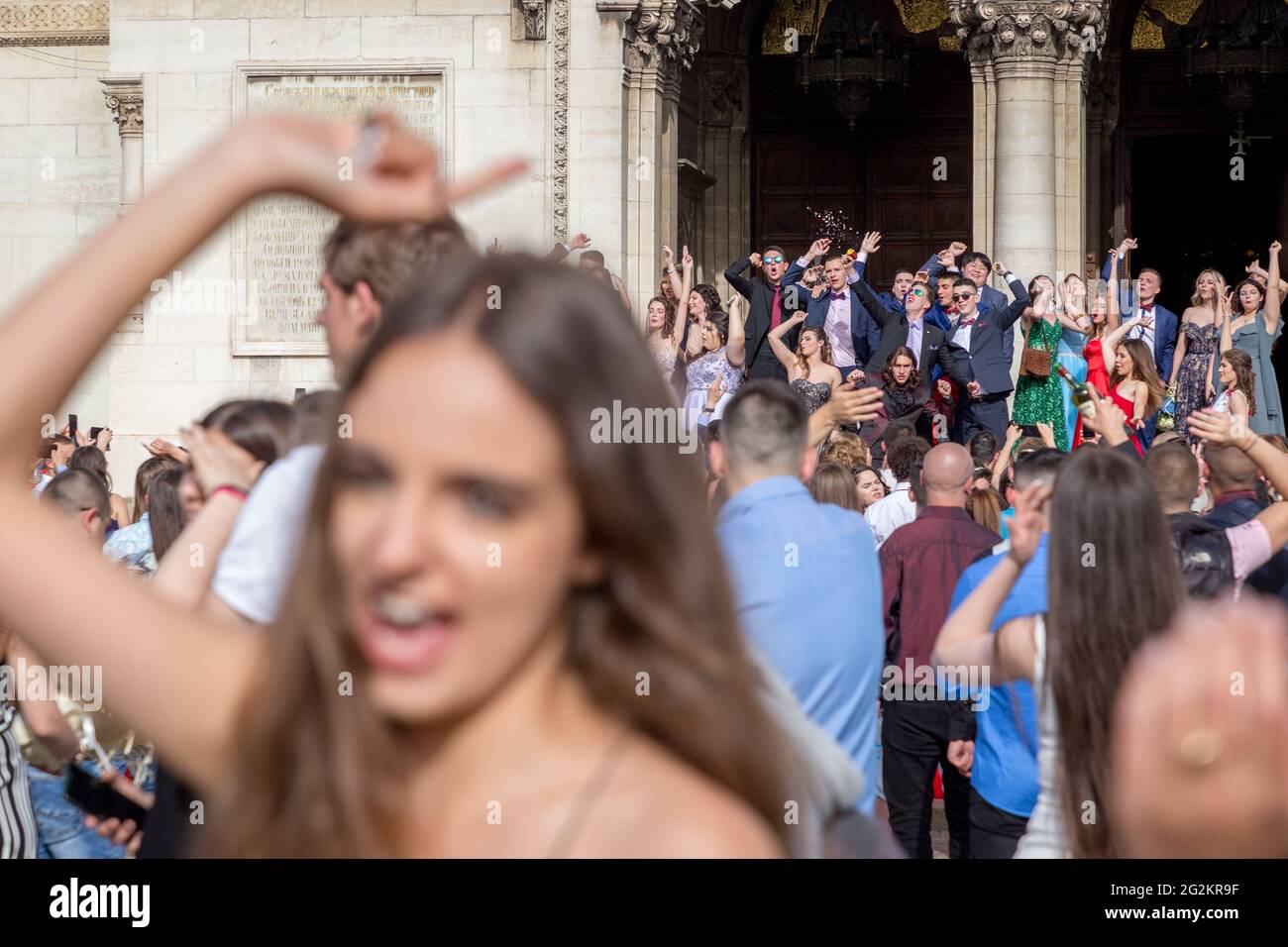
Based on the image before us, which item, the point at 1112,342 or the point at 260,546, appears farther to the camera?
the point at 1112,342

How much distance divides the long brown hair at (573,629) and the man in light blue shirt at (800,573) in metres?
2.96

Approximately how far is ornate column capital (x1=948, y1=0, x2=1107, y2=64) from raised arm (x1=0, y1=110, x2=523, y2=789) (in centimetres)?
1849

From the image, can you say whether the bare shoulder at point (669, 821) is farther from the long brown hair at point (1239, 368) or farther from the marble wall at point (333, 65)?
the marble wall at point (333, 65)

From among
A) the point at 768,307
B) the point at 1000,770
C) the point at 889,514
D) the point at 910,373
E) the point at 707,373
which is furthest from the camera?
the point at 768,307

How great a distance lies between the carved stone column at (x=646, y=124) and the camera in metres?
19.5

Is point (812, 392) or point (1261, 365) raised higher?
point (1261, 365)

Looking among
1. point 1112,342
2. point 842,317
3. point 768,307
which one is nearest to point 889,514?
point 1112,342

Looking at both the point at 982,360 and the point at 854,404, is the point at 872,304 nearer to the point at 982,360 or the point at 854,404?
the point at 982,360

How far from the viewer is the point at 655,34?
19516mm

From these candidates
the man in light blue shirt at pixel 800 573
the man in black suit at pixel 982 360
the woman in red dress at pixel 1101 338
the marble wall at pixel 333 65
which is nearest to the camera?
the man in light blue shirt at pixel 800 573

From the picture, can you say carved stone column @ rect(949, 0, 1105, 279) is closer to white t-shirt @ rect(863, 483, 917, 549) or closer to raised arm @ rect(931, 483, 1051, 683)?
white t-shirt @ rect(863, 483, 917, 549)

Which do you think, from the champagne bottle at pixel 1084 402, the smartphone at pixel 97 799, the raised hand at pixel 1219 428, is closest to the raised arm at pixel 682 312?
the champagne bottle at pixel 1084 402

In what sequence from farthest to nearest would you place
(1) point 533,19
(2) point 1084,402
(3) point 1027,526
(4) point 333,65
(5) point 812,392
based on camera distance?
(4) point 333,65 → (1) point 533,19 → (5) point 812,392 → (2) point 1084,402 → (3) point 1027,526

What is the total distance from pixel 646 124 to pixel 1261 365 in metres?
6.57
